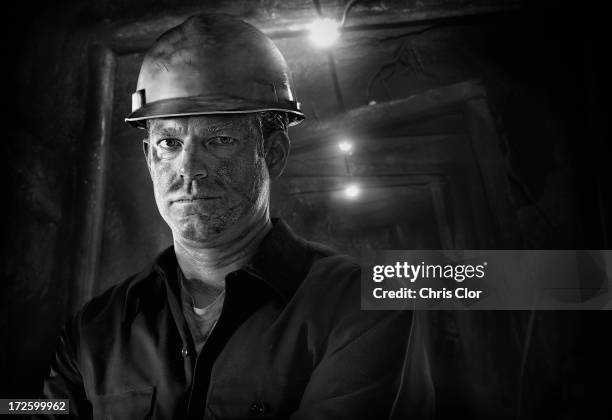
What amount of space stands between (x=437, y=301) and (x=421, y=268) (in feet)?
0.48

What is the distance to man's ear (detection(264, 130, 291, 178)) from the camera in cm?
166

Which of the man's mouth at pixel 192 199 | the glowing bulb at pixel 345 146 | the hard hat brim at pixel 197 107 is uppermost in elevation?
the glowing bulb at pixel 345 146

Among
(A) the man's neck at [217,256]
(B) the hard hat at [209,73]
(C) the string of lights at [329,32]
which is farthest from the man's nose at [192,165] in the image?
(C) the string of lights at [329,32]

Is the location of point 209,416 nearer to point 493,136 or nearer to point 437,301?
point 437,301

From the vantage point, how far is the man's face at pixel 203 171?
149 centimetres

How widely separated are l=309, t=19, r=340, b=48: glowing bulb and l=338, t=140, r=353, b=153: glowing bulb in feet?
1.54

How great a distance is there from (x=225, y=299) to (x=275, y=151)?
1.52ft

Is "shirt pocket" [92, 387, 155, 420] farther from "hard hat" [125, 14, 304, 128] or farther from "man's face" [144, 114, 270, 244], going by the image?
"hard hat" [125, 14, 304, 128]

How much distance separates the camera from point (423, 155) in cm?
243

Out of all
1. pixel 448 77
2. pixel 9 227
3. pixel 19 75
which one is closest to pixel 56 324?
pixel 9 227

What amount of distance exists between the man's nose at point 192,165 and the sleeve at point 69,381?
62 centimetres

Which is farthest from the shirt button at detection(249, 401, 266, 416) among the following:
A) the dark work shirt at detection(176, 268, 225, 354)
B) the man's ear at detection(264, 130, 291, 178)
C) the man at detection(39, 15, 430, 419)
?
the man's ear at detection(264, 130, 291, 178)

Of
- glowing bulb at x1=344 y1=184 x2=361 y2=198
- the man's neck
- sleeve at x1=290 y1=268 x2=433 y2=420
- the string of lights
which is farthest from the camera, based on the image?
the string of lights

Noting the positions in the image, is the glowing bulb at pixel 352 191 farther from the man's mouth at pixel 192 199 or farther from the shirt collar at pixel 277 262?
the man's mouth at pixel 192 199
